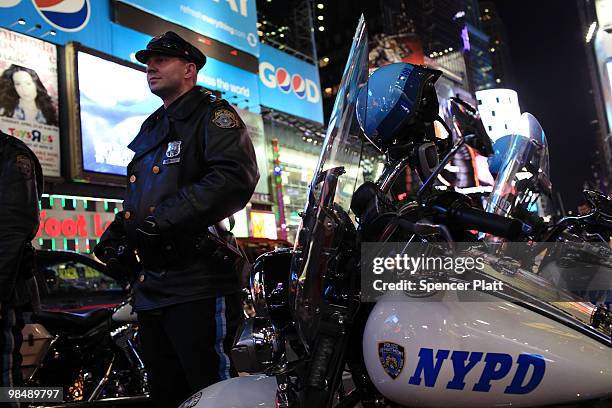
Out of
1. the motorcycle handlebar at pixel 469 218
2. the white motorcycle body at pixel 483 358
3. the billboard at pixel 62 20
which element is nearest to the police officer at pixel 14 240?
the white motorcycle body at pixel 483 358

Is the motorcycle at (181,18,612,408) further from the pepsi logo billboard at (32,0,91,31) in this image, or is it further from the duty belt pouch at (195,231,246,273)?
the pepsi logo billboard at (32,0,91,31)

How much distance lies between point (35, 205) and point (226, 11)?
1428 cm

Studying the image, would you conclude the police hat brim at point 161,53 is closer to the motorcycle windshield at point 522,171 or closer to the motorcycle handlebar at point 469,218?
the motorcycle handlebar at point 469,218

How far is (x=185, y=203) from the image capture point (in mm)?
2068

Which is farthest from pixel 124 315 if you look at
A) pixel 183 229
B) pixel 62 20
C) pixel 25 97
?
pixel 62 20

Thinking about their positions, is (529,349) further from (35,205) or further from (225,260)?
(35,205)

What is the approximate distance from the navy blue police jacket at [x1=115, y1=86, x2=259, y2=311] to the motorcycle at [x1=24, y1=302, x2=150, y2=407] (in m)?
2.17

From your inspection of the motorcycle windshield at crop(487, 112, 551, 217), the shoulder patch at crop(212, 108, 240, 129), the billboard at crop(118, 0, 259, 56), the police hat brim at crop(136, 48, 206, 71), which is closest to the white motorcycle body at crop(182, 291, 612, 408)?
the shoulder patch at crop(212, 108, 240, 129)

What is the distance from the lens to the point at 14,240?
274 centimetres

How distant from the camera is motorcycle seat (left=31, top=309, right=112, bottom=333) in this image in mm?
4227

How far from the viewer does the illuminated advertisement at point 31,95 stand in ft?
29.9

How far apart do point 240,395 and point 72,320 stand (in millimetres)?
3198

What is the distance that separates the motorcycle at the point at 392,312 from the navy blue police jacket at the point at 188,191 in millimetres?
444

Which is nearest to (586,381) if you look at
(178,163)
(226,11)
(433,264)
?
(433,264)
